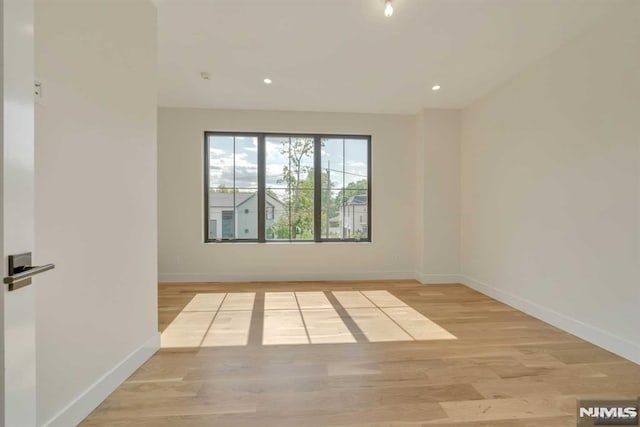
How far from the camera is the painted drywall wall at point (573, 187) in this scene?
7.44 ft

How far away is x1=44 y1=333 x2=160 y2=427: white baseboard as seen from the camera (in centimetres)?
150

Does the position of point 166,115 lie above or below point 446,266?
above

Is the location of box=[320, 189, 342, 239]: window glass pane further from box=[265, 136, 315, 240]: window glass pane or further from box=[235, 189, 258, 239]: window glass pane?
box=[235, 189, 258, 239]: window glass pane

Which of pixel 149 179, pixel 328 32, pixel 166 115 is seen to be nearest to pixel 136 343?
pixel 149 179

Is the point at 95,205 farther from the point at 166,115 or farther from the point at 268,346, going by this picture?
the point at 166,115

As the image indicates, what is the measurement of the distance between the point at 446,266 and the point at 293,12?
3946mm

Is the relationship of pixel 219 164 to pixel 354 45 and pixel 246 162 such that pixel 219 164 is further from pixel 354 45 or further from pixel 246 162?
pixel 354 45

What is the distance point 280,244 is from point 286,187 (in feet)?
3.06

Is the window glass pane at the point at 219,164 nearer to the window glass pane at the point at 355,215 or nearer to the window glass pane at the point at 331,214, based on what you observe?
the window glass pane at the point at 331,214

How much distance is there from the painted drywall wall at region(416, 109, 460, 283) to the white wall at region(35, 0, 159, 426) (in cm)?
371

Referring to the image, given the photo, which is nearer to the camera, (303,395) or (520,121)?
(303,395)

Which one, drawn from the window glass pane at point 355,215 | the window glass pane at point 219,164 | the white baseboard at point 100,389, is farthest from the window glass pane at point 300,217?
the white baseboard at point 100,389

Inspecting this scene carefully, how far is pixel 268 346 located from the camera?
250 cm

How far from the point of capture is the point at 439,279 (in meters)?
4.64
